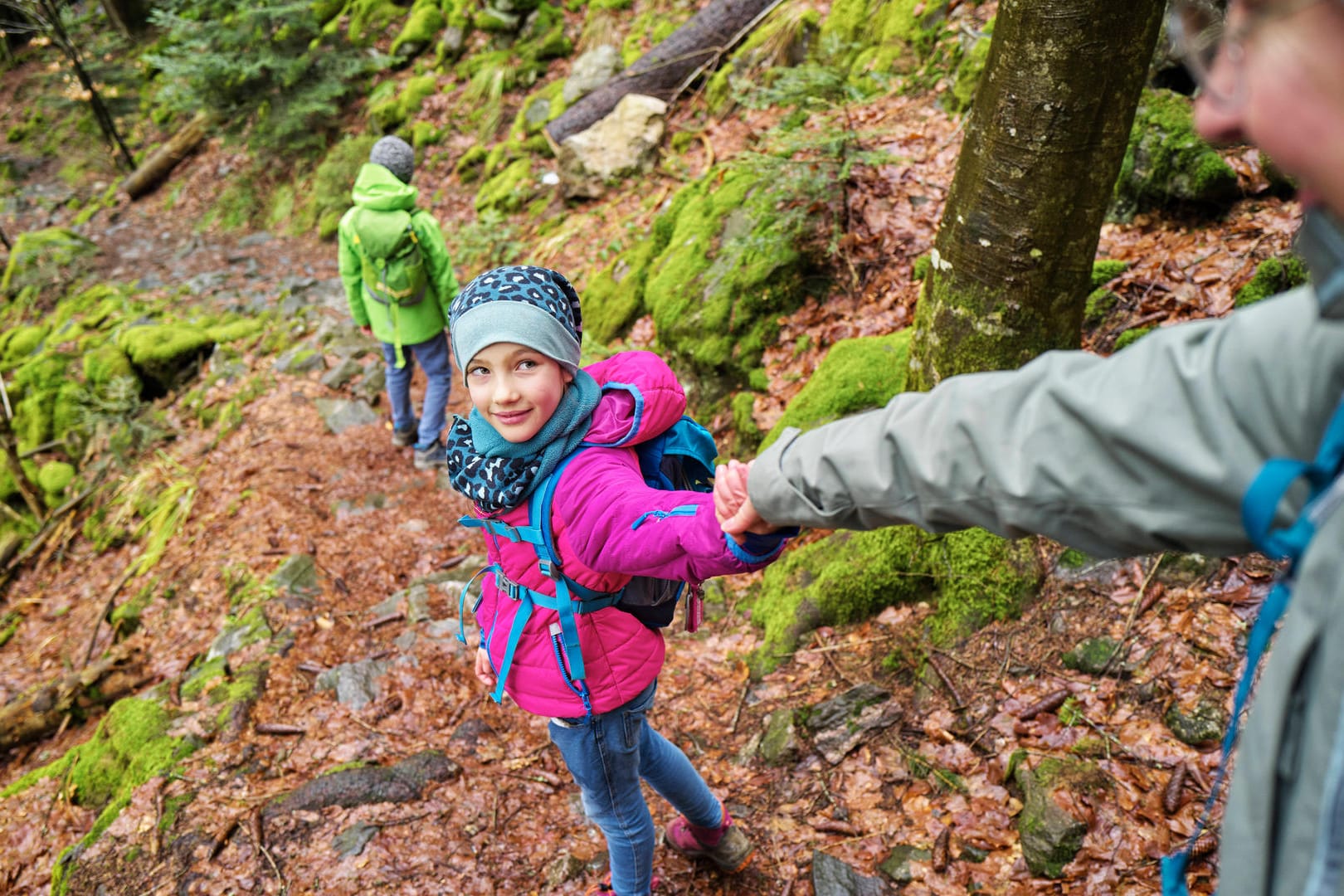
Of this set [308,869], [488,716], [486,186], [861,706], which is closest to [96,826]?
[308,869]

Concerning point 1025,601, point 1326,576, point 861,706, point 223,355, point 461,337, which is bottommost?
point 223,355

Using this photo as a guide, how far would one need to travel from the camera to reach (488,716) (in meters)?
4.51

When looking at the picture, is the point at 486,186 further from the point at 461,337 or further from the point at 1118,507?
the point at 1118,507

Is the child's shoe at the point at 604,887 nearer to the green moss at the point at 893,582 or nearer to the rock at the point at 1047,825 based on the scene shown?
the green moss at the point at 893,582

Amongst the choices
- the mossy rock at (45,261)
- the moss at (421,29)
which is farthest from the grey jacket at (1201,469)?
the mossy rock at (45,261)

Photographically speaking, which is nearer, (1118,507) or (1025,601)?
(1118,507)

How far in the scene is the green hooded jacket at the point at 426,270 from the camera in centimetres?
627

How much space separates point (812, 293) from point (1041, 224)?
283cm

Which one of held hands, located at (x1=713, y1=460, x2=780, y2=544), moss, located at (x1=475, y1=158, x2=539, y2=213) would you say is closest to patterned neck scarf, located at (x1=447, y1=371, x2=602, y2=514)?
held hands, located at (x1=713, y1=460, x2=780, y2=544)

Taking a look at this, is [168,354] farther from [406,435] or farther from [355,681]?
[355,681]

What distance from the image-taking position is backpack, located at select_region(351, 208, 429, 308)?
625cm

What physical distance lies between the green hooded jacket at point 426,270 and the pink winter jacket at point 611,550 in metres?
4.29

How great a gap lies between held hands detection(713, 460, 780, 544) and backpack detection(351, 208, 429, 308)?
5.07 metres

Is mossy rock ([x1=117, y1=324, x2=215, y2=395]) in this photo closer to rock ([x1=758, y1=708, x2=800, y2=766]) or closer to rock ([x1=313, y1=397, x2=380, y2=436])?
rock ([x1=313, y1=397, x2=380, y2=436])
